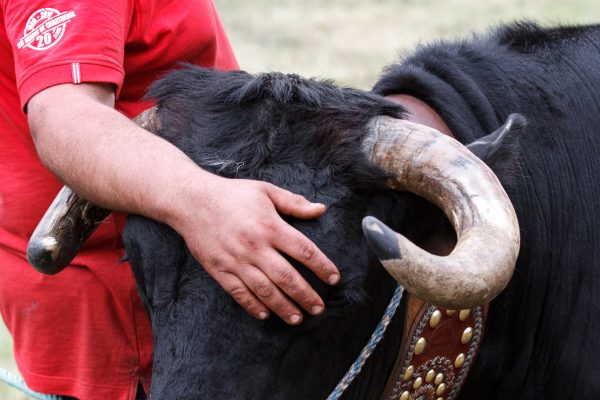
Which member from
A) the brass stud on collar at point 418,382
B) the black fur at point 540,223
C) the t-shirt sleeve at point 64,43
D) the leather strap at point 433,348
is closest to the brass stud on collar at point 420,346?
the leather strap at point 433,348

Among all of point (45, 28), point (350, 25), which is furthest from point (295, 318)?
point (350, 25)

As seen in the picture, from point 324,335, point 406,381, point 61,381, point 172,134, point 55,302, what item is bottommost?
point 61,381

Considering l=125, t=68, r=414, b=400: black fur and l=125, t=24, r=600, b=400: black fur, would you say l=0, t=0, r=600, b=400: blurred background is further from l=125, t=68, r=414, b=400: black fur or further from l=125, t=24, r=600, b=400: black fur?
l=125, t=68, r=414, b=400: black fur

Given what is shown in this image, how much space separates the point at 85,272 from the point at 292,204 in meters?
1.20

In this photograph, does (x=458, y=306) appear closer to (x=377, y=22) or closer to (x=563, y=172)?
(x=563, y=172)

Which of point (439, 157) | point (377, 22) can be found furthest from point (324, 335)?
point (377, 22)

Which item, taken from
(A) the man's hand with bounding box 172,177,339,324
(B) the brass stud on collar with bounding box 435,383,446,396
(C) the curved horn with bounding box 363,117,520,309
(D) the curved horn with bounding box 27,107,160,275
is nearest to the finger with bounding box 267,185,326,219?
(A) the man's hand with bounding box 172,177,339,324

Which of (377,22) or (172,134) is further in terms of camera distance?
Answer: (377,22)

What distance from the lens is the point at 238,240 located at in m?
2.38

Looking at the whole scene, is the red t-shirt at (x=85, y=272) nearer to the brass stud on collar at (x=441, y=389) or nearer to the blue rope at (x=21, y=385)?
the blue rope at (x=21, y=385)

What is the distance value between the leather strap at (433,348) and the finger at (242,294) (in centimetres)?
54

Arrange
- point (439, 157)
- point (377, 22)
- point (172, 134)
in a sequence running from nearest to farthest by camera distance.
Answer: point (439, 157)
point (172, 134)
point (377, 22)

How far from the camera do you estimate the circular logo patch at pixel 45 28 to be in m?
2.83

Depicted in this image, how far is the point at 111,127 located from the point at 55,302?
1041 millimetres
